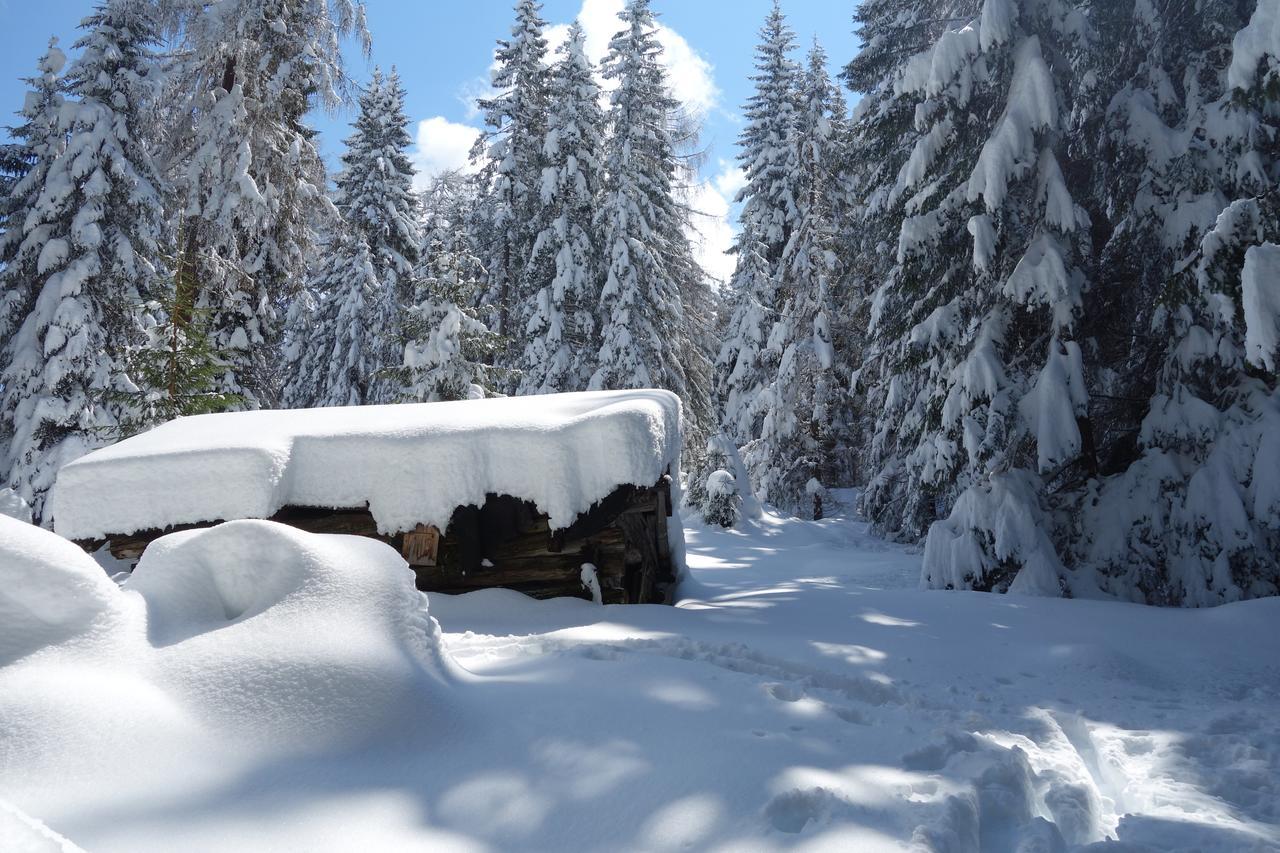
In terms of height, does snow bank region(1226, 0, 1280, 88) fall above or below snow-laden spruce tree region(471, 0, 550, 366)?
below

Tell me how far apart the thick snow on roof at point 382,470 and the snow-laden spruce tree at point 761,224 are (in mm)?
14203

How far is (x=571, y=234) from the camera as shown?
20422 millimetres

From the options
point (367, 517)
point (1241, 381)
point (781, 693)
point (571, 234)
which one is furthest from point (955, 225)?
point (571, 234)

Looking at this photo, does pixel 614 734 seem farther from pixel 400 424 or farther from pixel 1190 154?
pixel 1190 154

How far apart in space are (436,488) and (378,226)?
20583mm

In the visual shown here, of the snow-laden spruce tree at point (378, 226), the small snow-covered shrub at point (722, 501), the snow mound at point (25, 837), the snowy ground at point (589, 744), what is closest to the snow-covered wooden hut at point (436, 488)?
the snowy ground at point (589, 744)

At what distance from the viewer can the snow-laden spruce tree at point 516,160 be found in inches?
851

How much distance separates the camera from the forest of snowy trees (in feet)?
21.7

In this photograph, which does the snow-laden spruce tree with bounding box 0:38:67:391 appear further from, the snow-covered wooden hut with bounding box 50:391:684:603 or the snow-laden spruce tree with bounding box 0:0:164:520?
the snow-covered wooden hut with bounding box 50:391:684:603

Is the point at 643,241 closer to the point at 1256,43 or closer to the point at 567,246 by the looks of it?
the point at 567,246

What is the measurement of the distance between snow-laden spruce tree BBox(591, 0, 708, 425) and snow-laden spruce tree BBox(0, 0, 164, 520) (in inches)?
423

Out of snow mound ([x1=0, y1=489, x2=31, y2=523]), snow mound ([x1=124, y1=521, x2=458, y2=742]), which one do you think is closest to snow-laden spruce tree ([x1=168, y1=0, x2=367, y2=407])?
snow mound ([x1=0, y1=489, x2=31, y2=523])

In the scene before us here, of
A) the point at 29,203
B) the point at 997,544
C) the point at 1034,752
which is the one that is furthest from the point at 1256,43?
the point at 29,203

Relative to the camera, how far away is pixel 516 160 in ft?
71.4
